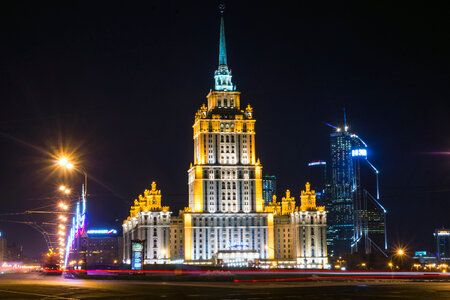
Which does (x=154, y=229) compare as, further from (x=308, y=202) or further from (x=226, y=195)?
(x=308, y=202)

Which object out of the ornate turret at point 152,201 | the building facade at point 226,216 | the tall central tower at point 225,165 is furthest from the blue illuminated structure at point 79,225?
the tall central tower at point 225,165

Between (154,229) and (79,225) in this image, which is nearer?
(79,225)

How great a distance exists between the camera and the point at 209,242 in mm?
184500

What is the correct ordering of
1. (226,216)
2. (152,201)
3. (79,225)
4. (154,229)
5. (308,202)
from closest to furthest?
(79,225)
(154,229)
(226,216)
(152,201)
(308,202)

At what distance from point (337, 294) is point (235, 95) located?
5640 inches

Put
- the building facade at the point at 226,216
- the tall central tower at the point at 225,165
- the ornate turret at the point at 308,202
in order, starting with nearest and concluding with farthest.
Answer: the building facade at the point at 226,216 → the tall central tower at the point at 225,165 → the ornate turret at the point at 308,202

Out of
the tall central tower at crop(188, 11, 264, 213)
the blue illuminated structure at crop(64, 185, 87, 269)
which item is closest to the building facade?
the tall central tower at crop(188, 11, 264, 213)

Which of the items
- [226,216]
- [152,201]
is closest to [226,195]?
[226,216]

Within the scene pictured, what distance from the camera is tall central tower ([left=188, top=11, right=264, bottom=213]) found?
611 feet

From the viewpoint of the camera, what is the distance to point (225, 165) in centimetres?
18712

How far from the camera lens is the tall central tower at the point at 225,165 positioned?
7328 inches

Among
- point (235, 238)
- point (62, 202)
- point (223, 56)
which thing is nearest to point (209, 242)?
point (235, 238)

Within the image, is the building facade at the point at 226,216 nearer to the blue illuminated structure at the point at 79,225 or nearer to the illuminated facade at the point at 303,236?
the illuminated facade at the point at 303,236

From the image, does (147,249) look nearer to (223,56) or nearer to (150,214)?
(150,214)
